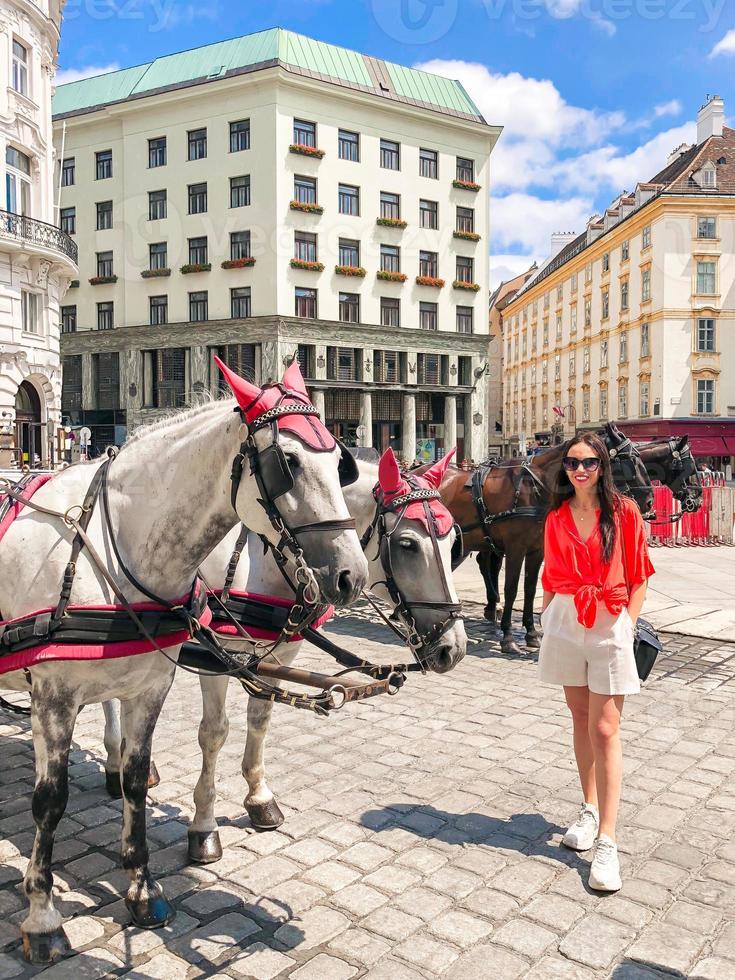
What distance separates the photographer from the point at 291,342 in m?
36.1

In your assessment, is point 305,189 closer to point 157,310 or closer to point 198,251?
point 198,251

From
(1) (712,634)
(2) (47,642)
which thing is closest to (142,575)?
(2) (47,642)

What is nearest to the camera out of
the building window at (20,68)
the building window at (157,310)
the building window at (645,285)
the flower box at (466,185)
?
the building window at (20,68)

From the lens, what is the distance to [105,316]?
39438 millimetres

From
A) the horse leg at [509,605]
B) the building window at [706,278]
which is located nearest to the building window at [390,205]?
the building window at [706,278]

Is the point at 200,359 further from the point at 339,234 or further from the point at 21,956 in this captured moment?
the point at 21,956

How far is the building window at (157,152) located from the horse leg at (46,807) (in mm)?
39629

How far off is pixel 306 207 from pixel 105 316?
1212cm

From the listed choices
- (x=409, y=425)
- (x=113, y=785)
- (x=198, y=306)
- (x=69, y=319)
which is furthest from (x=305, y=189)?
(x=113, y=785)

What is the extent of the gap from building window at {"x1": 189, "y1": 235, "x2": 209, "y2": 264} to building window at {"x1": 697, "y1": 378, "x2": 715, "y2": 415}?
29.0 meters

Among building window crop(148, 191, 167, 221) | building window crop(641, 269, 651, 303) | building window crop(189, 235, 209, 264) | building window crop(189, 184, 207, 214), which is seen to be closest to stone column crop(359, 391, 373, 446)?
building window crop(189, 235, 209, 264)

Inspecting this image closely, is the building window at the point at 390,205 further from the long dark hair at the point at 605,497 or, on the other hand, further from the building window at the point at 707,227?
the long dark hair at the point at 605,497

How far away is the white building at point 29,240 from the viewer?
27.5 meters

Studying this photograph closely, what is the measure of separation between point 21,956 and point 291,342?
3414cm
